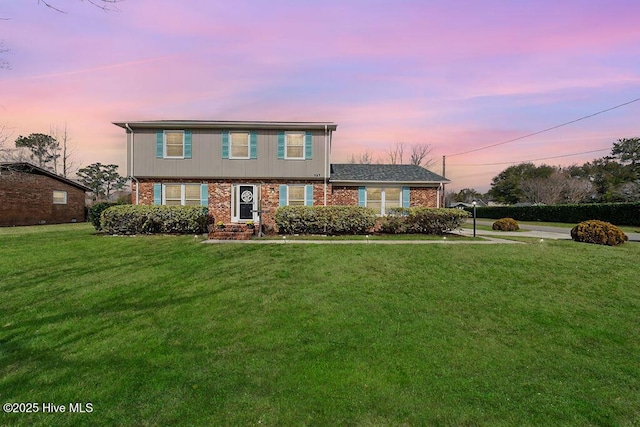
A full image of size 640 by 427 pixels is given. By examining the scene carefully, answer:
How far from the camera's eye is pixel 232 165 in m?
16.1

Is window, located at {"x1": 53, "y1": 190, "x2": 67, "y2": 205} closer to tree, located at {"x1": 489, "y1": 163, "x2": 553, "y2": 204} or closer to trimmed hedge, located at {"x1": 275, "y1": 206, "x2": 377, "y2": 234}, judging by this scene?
trimmed hedge, located at {"x1": 275, "y1": 206, "x2": 377, "y2": 234}

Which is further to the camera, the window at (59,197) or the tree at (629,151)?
the tree at (629,151)

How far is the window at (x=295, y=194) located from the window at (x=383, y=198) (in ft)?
12.5

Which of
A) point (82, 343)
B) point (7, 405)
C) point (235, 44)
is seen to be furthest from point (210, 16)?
point (7, 405)

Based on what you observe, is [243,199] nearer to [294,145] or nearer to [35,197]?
[294,145]

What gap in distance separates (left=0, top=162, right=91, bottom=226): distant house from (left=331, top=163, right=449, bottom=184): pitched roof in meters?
19.1

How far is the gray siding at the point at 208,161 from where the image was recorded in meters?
16.0

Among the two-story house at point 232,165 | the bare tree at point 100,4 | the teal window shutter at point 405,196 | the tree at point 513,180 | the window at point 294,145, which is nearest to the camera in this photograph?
the bare tree at point 100,4

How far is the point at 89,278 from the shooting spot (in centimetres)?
698

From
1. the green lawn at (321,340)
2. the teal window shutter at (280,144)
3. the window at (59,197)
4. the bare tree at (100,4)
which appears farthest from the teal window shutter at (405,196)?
the window at (59,197)

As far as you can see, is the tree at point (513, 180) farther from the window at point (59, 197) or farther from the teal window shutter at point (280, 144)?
the window at point (59, 197)

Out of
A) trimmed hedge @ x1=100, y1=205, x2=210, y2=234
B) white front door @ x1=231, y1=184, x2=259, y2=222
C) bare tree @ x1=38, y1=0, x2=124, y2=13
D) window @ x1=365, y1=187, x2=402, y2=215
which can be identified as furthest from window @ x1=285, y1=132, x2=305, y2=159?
bare tree @ x1=38, y1=0, x2=124, y2=13

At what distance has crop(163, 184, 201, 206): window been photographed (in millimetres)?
16141

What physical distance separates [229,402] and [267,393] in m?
0.39
